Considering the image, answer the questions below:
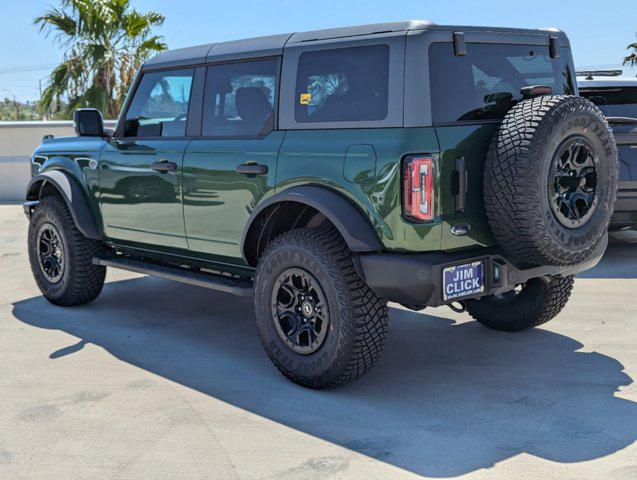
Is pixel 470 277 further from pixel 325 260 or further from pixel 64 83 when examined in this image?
pixel 64 83

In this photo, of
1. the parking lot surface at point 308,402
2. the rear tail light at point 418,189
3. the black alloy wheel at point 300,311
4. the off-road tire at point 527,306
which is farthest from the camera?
the off-road tire at point 527,306

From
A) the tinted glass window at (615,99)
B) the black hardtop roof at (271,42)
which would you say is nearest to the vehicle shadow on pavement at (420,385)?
→ the black hardtop roof at (271,42)

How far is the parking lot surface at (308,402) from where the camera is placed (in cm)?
348

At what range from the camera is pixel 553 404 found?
4.11 m

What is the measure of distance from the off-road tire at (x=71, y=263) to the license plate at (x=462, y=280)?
3.24 metres

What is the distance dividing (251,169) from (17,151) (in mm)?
13155

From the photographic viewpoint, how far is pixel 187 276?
5.28 metres

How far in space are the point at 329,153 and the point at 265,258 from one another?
71 cm

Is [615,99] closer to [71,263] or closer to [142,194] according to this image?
[142,194]

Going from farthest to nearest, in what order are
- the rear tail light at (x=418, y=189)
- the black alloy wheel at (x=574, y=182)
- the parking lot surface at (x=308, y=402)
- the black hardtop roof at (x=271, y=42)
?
the black hardtop roof at (x=271, y=42)
the black alloy wheel at (x=574, y=182)
the rear tail light at (x=418, y=189)
the parking lot surface at (x=308, y=402)

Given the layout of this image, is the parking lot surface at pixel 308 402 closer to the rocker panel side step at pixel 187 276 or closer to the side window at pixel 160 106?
the rocker panel side step at pixel 187 276

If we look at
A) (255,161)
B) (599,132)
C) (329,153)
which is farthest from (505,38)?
(255,161)

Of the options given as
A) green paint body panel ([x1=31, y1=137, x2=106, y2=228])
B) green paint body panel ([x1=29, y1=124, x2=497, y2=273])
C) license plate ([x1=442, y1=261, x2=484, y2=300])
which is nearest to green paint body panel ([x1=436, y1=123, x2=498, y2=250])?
green paint body panel ([x1=29, y1=124, x2=497, y2=273])

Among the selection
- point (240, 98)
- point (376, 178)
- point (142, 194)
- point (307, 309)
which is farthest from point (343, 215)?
point (142, 194)
